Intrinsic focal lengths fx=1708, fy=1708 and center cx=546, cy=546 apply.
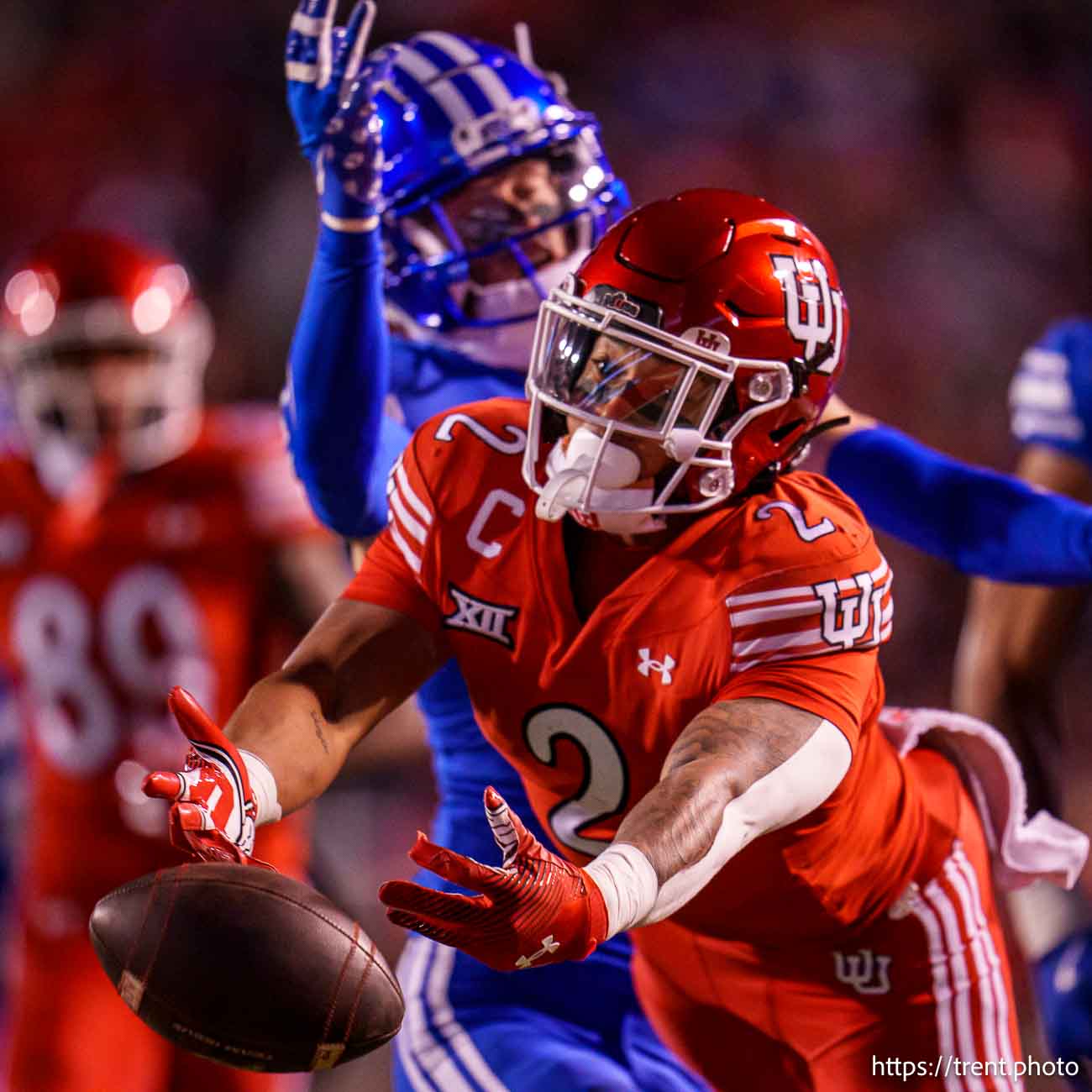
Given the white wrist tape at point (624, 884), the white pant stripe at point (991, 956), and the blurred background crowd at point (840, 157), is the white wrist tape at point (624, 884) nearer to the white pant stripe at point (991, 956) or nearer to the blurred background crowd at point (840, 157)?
the white pant stripe at point (991, 956)

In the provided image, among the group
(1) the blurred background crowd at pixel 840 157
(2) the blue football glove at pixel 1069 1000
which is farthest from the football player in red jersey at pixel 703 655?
(1) the blurred background crowd at pixel 840 157

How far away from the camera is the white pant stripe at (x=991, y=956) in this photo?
1.88 meters

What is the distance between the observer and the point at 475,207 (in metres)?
2.30

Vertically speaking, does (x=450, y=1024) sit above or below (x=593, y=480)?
below

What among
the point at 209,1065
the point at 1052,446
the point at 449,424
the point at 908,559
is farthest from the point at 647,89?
the point at 449,424

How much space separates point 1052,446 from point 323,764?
6.00 feet

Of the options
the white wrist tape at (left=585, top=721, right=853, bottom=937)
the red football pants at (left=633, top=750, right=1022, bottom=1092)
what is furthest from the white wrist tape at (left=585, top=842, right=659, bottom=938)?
the red football pants at (left=633, top=750, right=1022, bottom=1092)

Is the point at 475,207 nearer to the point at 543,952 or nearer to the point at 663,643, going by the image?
the point at 663,643

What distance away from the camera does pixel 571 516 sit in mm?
1773

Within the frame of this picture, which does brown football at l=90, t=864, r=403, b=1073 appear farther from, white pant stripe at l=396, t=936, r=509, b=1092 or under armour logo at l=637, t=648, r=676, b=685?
white pant stripe at l=396, t=936, r=509, b=1092

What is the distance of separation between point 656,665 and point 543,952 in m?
0.40

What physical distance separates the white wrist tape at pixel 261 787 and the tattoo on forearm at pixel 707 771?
349mm

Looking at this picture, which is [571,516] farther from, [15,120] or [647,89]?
[15,120]

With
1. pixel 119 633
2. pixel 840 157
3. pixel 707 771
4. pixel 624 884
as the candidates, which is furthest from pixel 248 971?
pixel 840 157
